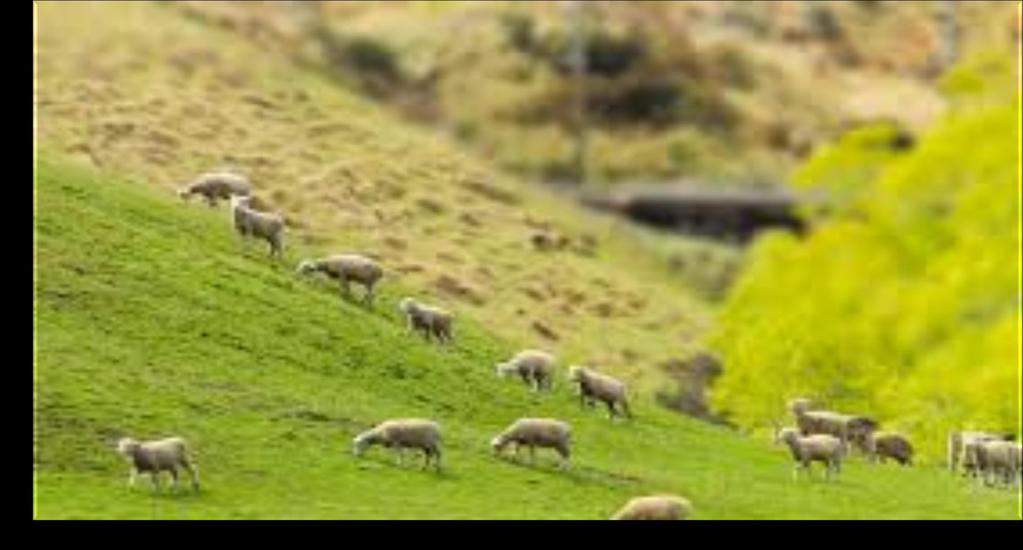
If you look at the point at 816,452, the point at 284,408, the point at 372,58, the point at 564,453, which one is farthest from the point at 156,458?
the point at 372,58

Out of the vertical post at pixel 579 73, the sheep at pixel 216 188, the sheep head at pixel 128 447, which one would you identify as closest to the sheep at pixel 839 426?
the sheep at pixel 216 188

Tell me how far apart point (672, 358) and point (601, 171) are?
56.5 m

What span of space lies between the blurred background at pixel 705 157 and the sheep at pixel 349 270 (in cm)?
875

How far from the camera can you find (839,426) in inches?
1887

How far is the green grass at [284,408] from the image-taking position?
1428 inches

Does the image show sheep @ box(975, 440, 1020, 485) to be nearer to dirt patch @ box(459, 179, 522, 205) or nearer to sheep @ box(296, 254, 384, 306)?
sheep @ box(296, 254, 384, 306)

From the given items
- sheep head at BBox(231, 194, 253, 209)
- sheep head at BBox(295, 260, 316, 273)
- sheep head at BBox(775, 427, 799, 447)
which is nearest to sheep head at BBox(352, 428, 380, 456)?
sheep head at BBox(775, 427, 799, 447)

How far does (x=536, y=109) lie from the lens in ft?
427

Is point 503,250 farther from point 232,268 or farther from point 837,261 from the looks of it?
point 837,261

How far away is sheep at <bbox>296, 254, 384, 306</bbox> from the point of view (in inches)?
1945

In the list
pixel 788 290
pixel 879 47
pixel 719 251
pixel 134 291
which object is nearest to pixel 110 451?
pixel 134 291

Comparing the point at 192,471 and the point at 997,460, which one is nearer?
the point at 192,471

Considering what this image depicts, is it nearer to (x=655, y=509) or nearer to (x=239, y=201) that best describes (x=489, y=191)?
(x=239, y=201)

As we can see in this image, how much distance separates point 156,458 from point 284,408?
246 inches
